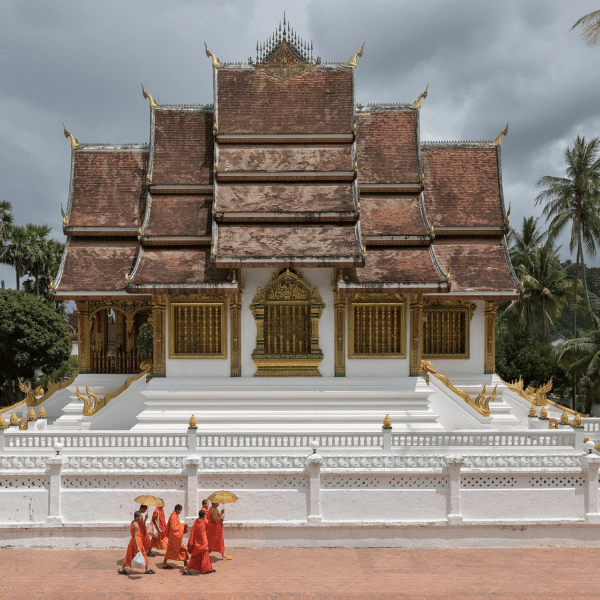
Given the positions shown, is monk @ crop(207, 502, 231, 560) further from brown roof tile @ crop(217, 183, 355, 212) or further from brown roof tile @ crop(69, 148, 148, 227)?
brown roof tile @ crop(69, 148, 148, 227)

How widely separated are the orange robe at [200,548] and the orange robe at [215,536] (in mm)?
387

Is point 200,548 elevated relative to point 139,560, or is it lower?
elevated

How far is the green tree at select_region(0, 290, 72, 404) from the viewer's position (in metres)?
28.8

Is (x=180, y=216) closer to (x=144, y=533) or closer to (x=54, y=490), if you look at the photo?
(x=54, y=490)

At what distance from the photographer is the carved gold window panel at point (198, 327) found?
15102mm

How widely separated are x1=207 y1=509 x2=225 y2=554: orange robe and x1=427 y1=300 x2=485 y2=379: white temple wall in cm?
1025

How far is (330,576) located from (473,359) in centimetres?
1053

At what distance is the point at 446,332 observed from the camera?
1842 cm

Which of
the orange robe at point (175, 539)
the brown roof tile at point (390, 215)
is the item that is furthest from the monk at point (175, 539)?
the brown roof tile at point (390, 215)

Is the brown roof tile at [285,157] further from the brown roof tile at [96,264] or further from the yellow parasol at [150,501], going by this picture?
the yellow parasol at [150,501]

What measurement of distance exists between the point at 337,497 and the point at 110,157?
13.3 meters

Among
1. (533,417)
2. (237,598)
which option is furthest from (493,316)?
(237,598)

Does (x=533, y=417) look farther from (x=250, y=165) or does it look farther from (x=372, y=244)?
(x=250, y=165)

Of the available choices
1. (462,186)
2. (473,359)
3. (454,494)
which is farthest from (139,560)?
(462,186)
